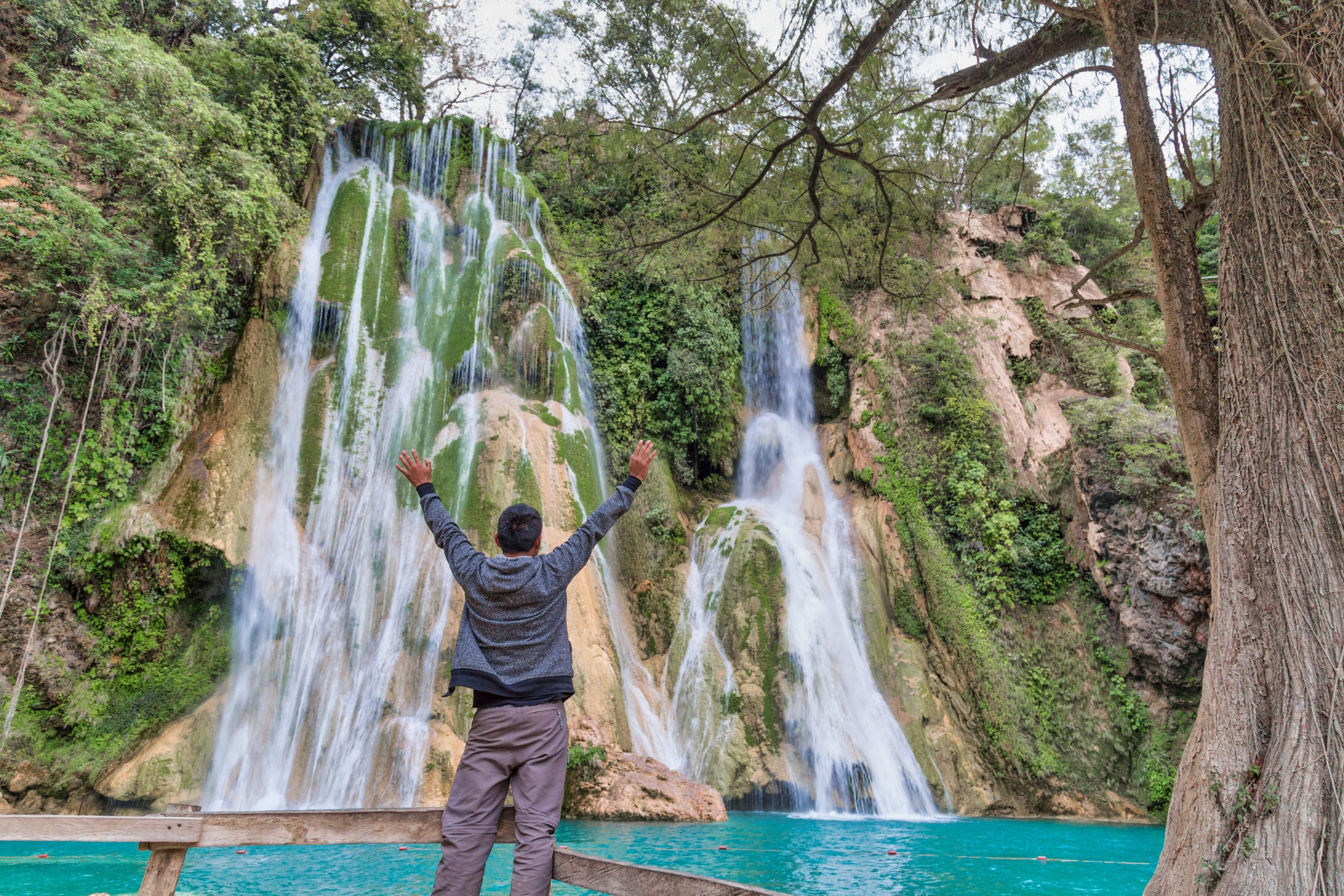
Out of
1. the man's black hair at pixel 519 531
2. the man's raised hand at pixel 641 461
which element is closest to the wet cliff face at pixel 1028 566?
the man's raised hand at pixel 641 461

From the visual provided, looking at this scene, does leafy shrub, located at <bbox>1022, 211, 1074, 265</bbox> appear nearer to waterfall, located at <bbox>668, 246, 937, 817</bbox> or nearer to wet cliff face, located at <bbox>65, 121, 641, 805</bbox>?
waterfall, located at <bbox>668, 246, 937, 817</bbox>

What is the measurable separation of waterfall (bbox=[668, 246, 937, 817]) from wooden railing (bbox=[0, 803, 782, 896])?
642cm

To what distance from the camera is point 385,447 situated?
10836 millimetres

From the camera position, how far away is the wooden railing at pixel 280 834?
2.04 meters

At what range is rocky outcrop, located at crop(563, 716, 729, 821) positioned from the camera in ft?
26.6

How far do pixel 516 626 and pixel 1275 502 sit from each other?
9.81 feet

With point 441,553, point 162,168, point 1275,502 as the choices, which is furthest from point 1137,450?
point 162,168

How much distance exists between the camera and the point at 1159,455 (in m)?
10.8

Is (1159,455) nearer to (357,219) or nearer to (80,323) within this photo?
(357,219)

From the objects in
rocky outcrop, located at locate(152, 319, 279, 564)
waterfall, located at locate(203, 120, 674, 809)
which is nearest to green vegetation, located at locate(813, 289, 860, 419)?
waterfall, located at locate(203, 120, 674, 809)

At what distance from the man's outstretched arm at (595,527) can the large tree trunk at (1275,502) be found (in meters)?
2.49

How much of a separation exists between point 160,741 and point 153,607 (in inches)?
67.6

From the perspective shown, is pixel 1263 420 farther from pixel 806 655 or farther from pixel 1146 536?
pixel 1146 536

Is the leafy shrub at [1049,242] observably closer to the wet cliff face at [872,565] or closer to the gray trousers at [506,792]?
the wet cliff face at [872,565]
